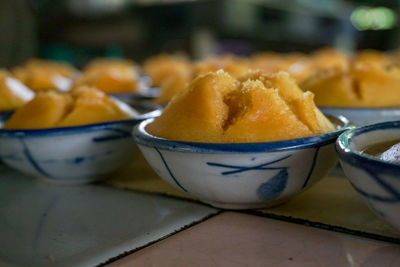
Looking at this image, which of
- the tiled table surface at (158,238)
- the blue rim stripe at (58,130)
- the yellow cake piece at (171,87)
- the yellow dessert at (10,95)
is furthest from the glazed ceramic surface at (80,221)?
the yellow cake piece at (171,87)

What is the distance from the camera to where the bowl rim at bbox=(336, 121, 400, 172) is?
603 mm

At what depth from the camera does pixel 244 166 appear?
77 centimetres

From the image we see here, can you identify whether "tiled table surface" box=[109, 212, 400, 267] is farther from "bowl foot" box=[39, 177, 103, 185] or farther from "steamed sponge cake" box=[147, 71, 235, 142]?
"bowl foot" box=[39, 177, 103, 185]

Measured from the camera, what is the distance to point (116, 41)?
528cm

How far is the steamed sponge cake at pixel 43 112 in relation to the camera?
1.07m

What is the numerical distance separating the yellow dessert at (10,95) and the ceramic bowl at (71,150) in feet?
1.27

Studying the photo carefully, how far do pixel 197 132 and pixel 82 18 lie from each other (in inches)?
198

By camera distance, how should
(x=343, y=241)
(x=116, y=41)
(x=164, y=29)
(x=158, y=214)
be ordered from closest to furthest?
(x=343, y=241) < (x=158, y=214) < (x=164, y=29) < (x=116, y=41)

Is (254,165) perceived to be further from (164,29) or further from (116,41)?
(116,41)

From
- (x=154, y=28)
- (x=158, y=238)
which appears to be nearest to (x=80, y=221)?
(x=158, y=238)

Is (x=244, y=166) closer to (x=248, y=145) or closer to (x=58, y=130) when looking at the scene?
(x=248, y=145)

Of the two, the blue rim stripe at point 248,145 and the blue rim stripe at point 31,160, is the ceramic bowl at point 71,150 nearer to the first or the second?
the blue rim stripe at point 31,160

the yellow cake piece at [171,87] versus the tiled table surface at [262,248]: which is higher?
the yellow cake piece at [171,87]

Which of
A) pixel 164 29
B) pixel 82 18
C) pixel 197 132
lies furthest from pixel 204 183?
pixel 82 18
